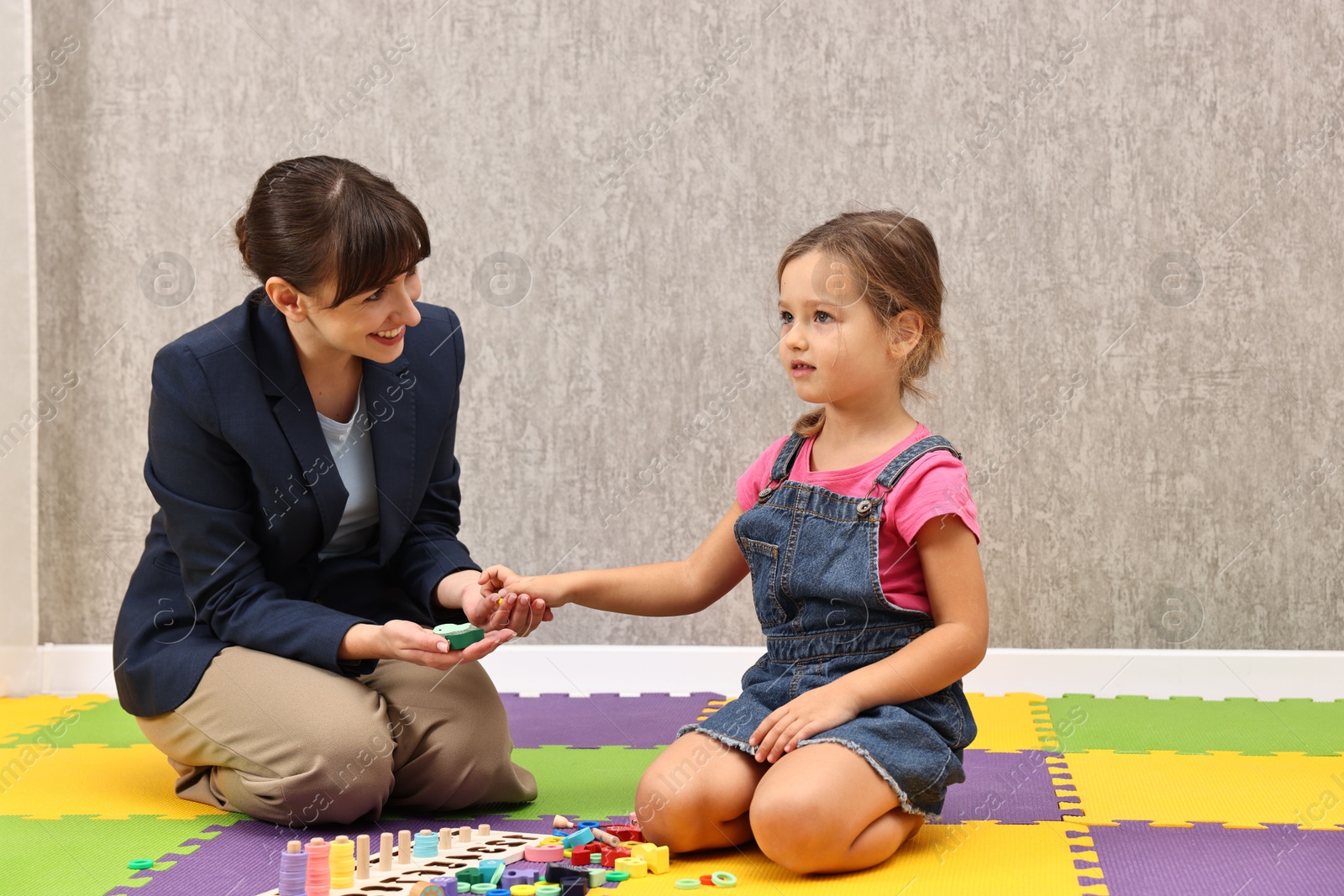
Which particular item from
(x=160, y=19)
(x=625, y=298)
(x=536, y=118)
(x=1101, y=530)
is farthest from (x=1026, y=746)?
(x=160, y=19)

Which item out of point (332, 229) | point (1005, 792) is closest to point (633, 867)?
point (1005, 792)

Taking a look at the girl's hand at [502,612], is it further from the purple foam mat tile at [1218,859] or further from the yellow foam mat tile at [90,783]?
the purple foam mat tile at [1218,859]

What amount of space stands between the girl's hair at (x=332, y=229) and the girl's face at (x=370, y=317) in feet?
0.05

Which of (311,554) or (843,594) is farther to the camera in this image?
(311,554)

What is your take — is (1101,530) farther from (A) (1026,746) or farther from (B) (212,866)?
(B) (212,866)

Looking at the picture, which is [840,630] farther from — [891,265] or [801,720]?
[891,265]

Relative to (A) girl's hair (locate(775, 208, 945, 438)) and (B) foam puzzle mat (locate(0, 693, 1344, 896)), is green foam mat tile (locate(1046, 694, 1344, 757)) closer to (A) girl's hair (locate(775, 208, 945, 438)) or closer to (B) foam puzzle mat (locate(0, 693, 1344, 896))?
(B) foam puzzle mat (locate(0, 693, 1344, 896))

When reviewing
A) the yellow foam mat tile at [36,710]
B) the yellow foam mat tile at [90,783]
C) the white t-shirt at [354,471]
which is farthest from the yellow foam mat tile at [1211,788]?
the yellow foam mat tile at [36,710]

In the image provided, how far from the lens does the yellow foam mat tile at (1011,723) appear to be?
2.11m

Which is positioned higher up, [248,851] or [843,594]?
[843,594]

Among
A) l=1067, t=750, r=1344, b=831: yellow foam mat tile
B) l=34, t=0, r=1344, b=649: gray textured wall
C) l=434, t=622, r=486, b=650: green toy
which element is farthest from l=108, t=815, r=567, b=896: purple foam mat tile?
l=34, t=0, r=1344, b=649: gray textured wall

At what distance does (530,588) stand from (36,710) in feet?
4.76

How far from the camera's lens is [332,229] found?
157 cm

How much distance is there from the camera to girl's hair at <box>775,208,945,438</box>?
5.15 feet
